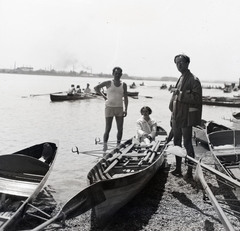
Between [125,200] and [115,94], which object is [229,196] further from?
[115,94]

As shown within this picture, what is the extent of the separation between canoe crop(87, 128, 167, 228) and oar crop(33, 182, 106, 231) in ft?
0.34

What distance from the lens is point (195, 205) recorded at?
5.28 meters

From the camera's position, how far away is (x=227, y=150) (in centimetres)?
748

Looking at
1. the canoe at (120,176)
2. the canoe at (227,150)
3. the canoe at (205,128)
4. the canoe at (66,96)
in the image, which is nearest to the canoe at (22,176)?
the canoe at (120,176)

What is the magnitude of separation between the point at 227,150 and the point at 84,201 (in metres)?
4.69

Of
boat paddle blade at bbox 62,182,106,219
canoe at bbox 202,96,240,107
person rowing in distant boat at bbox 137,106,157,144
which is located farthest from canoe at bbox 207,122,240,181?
canoe at bbox 202,96,240,107

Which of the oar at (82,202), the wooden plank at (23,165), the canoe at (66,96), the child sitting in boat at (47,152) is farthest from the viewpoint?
the canoe at (66,96)

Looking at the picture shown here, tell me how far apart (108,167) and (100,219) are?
1.45 meters

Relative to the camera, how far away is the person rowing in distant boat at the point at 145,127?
791 cm

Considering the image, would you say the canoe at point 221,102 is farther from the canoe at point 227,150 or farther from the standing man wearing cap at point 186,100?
the standing man wearing cap at point 186,100

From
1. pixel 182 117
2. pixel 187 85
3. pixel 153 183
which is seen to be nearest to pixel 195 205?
pixel 153 183

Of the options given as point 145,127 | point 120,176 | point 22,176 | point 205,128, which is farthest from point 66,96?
point 120,176

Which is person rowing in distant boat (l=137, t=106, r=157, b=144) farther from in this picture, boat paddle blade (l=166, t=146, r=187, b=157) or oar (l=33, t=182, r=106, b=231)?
oar (l=33, t=182, r=106, b=231)

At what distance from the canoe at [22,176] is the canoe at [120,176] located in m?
0.95
